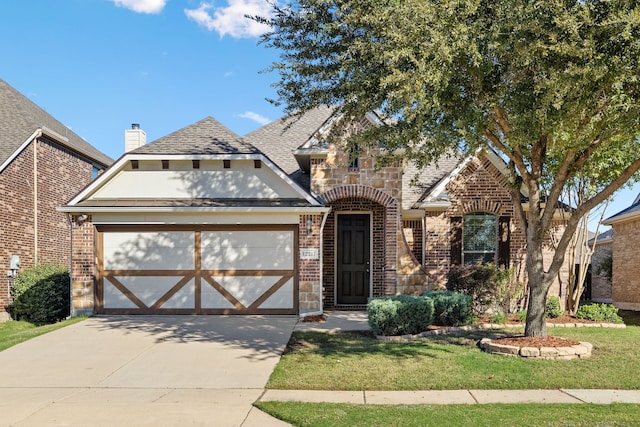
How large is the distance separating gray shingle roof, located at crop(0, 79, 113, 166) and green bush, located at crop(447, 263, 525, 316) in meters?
13.6

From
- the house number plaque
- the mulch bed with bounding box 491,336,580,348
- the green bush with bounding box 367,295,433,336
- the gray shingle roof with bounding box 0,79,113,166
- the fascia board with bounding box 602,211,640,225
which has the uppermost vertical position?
the gray shingle roof with bounding box 0,79,113,166

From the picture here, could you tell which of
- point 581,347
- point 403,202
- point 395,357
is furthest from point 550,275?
point 403,202

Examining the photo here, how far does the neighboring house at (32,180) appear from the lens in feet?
49.8

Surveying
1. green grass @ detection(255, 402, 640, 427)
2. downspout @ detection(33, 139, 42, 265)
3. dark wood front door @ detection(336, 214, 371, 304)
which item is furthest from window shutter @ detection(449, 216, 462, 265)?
downspout @ detection(33, 139, 42, 265)

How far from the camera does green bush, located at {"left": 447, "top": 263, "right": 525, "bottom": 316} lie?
1277 cm

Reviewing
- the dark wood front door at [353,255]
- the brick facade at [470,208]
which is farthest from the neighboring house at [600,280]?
the dark wood front door at [353,255]

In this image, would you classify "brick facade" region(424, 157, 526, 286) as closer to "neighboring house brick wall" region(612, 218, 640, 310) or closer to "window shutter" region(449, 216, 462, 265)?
"window shutter" region(449, 216, 462, 265)

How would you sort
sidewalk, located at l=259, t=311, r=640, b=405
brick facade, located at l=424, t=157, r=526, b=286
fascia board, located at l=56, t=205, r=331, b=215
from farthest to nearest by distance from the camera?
brick facade, located at l=424, t=157, r=526, b=286 < fascia board, located at l=56, t=205, r=331, b=215 < sidewalk, located at l=259, t=311, r=640, b=405

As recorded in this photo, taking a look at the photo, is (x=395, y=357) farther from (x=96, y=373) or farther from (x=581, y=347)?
(x=96, y=373)

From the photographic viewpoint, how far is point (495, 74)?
28.6ft

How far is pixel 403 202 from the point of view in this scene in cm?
1465

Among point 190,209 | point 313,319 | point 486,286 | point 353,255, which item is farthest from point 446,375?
point 190,209

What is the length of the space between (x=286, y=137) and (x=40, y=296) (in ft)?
29.5

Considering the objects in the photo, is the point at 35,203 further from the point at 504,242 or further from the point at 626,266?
the point at 626,266
